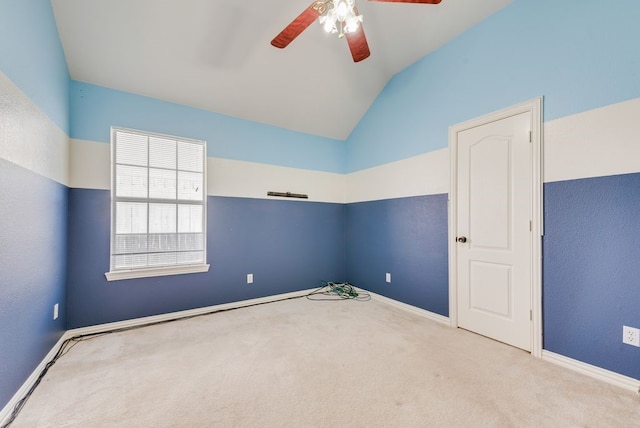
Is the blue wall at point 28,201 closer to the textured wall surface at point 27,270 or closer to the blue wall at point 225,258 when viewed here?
the textured wall surface at point 27,270

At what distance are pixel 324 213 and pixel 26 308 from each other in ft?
10.9

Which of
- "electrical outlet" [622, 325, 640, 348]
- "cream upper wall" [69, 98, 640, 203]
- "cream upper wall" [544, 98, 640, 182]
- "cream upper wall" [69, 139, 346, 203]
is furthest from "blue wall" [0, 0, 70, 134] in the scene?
"electrical outlet" [622, 325, 640, 348]

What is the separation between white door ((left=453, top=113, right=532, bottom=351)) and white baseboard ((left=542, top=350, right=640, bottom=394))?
0.17m

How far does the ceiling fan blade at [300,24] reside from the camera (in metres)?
1.61

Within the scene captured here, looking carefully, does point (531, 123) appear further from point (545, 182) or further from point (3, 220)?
point (3, 220)

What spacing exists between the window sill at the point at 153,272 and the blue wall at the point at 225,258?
0.05 metres

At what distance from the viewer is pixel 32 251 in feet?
6.04

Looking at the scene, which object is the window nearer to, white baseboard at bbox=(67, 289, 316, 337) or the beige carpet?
white baseboard at bbox=(67, 289, 316, 337)

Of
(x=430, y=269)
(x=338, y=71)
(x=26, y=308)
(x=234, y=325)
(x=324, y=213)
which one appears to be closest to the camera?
(x=26, y=308)

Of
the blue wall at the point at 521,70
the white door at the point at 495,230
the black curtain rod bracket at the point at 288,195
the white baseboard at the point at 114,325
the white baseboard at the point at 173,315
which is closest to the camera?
the white baseboard at the point at 114,325

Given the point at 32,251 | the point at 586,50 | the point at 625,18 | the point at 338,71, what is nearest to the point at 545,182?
the point at 586,50

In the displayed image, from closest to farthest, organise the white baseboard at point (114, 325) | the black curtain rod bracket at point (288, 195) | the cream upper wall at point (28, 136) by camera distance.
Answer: the cream upper wall at point (28, 136) < the white baseboard at point (114, 325) < the black curtain rod bracket at point (288, 195)

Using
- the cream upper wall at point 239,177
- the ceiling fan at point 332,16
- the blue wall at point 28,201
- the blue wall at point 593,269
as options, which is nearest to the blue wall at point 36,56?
the blue wall at point 28,201

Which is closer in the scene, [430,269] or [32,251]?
[32,251]
